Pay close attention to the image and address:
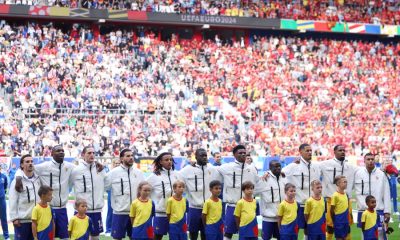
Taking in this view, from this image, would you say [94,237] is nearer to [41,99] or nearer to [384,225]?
[384,225]

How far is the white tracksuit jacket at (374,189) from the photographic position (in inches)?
610

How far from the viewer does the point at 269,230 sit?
14.5m

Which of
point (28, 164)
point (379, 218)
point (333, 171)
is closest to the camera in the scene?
point (28, 164)

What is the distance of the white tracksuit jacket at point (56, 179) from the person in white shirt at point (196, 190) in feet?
6.41

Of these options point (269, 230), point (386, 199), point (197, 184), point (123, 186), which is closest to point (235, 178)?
point (197, 184)

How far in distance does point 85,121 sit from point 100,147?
1848 millimetres

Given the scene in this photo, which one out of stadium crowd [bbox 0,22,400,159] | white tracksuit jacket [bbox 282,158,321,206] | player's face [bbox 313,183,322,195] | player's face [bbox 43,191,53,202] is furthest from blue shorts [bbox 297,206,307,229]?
stadium crowd [bbox 0,22,400,159]

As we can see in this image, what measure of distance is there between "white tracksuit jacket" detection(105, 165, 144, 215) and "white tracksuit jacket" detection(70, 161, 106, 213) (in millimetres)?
208

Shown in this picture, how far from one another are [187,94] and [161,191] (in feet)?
83.4

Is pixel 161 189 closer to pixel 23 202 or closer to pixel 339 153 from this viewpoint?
pixel 23 202

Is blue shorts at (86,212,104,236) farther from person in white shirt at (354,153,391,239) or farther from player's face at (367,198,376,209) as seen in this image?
person in white shirt at (354,153,391,239)

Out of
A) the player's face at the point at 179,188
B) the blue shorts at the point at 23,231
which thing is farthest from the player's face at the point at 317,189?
the blue shorts at the point at 23,231

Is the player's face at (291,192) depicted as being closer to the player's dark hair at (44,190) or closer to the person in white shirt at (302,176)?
the person in white shirt at (302,176)

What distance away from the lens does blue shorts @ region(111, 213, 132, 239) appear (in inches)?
558
